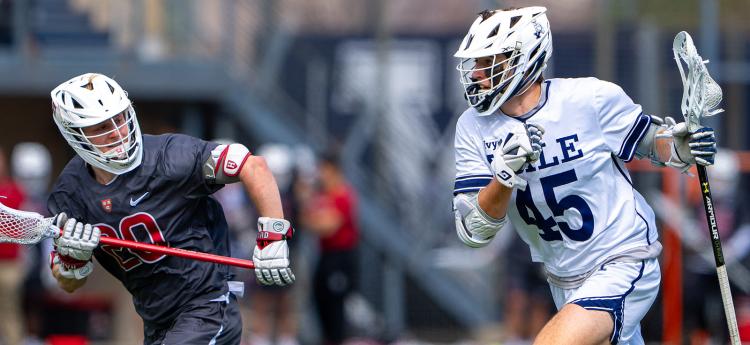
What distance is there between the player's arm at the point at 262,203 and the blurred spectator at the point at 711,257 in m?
5.98

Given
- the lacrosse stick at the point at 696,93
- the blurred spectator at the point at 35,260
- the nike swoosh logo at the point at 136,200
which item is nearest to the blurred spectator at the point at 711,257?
the lacrosse stick at the point at 696,93

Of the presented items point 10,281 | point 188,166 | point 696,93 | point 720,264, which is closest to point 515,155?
point 696,93

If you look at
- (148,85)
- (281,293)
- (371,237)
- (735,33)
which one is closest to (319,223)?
(281,293)

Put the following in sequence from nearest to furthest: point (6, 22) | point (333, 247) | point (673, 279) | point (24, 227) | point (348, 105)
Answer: point (24, 227)
point (673, 279)
point (333, 247)
point (6, 22)
point (348, 105)

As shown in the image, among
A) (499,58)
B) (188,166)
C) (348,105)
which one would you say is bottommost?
(348,105)

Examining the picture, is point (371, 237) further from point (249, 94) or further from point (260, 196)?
point (260, 196)

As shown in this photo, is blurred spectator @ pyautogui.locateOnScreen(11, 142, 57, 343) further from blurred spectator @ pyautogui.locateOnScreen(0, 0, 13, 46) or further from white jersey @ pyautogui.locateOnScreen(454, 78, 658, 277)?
white jersey @ pyautogui.locateOnScreen(454, 78, 658, 277)

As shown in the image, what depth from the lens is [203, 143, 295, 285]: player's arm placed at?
243 inches

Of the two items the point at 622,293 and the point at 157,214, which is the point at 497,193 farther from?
the point at 157,214

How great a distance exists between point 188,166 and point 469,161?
128 cm

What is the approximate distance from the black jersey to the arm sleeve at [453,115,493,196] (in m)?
1.13

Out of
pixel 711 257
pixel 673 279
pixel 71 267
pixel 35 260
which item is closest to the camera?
pixel 71 267

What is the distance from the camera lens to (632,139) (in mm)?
6129

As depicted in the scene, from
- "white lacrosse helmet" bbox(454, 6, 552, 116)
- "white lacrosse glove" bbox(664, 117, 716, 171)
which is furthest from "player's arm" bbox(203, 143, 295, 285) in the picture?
"white lacrosse glove" bbox(664, 117, 716, 171)
